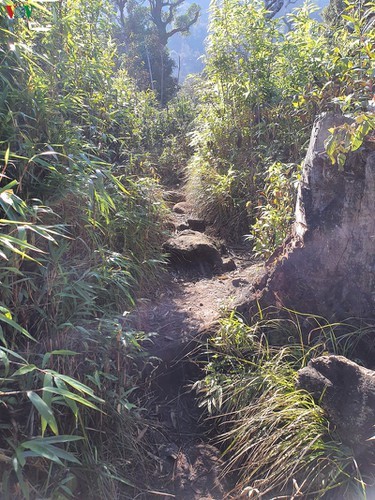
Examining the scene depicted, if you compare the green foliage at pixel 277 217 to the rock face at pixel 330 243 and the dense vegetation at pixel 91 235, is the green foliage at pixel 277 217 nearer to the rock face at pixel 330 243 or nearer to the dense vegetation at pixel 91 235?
the dense vegetation at pixel 91 235

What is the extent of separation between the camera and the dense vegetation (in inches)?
85.6

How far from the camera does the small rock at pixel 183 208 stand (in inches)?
251

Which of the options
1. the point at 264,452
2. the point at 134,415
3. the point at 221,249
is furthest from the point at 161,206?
the point at 264,452

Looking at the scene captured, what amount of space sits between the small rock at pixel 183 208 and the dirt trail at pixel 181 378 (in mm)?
1875

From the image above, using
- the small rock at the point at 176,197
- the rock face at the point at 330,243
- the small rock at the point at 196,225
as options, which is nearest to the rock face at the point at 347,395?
the rock face at the point at 330,243

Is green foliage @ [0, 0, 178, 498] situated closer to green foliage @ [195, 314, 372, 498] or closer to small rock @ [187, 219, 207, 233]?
green foliage @ [195, 314, 372, 498]

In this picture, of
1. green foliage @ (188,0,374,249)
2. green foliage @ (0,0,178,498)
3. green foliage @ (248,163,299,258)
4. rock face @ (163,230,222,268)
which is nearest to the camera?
green foliage @ (0,0,178,498)

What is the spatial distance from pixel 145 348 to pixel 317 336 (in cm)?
109

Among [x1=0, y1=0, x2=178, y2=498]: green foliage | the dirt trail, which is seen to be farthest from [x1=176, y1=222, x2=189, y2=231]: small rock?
[x1=0, y1=0, x2=178, y2=498]: green foliage

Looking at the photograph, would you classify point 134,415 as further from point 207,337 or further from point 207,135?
point 207,135

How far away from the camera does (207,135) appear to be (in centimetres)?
652

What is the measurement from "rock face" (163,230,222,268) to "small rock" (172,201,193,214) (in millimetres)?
1508

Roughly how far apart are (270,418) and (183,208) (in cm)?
414

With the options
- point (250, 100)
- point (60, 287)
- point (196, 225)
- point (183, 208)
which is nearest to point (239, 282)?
point (196, 225)
